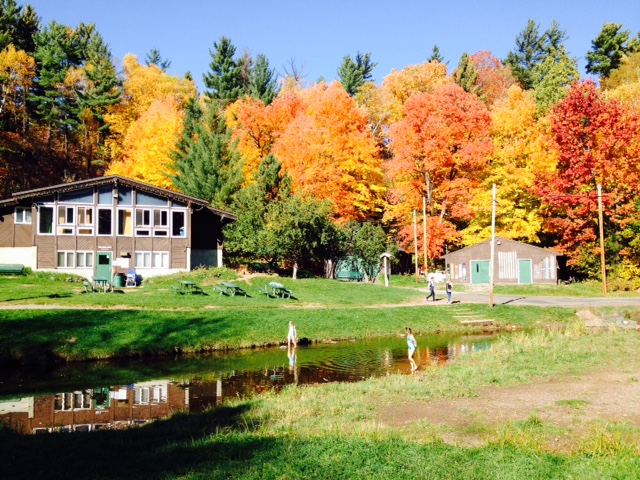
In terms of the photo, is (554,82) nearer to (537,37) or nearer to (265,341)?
(537,37)

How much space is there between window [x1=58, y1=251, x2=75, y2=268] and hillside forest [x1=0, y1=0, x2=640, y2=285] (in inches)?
481

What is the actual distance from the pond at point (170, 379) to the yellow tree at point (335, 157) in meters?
29.7

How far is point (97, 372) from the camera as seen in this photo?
72.0 feet

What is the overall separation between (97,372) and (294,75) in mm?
71348

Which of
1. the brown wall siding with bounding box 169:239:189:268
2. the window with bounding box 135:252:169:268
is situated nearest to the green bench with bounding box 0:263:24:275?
the window with bounding box 135:252:169:268

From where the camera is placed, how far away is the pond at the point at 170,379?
15.9 meters

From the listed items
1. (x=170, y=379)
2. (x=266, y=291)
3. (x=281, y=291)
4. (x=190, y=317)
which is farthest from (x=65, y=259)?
(x=170, y=379)

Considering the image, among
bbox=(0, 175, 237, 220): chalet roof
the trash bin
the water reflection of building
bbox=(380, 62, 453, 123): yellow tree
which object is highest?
bbox=(380, 62, 453, 123): yellow tree

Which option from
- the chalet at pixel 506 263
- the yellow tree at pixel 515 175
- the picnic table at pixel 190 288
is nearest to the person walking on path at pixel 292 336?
the picnic table at pixel 190 288

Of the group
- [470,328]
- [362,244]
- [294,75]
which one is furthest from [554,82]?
[470,328]

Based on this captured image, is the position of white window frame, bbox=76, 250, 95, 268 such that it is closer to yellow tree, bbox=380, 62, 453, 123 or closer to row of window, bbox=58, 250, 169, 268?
row of window, bbox=58, 250, 169, 268

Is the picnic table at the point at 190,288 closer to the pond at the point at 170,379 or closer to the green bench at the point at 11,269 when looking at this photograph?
the pond at the point at 170,379

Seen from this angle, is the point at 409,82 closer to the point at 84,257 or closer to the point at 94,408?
the point at 84,257

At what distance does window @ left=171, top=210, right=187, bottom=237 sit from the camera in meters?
47.6
